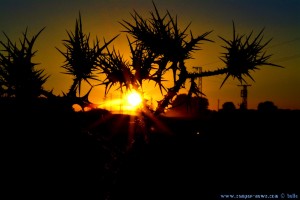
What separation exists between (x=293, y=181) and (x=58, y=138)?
2.97 m

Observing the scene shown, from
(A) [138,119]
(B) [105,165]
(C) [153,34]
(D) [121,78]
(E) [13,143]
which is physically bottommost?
(B) [105,165]

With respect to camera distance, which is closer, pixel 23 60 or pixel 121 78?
pixel 23 60

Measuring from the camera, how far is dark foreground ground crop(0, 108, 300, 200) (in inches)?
112

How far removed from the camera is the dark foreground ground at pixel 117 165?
9.30 ft

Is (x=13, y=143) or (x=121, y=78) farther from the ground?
(x=121, y=78)

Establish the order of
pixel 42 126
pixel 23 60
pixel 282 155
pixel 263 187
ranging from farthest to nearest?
pixel 282 155 < pixel 263 187 < pixel 42 126 < pixel 23 60

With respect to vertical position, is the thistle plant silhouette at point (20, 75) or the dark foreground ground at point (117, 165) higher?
the thistle plant silhouette at point (20, 75)

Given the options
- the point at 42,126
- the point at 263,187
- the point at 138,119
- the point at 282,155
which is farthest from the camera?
the point at 282,155

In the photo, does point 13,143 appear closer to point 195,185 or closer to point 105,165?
point 105,165

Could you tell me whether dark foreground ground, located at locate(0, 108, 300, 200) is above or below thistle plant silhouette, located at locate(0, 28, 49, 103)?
below

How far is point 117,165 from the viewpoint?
3.18 m

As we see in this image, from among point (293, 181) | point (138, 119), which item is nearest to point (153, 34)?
point (138, 119)

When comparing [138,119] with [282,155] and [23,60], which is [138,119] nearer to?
[23,60]

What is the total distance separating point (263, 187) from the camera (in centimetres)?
343
